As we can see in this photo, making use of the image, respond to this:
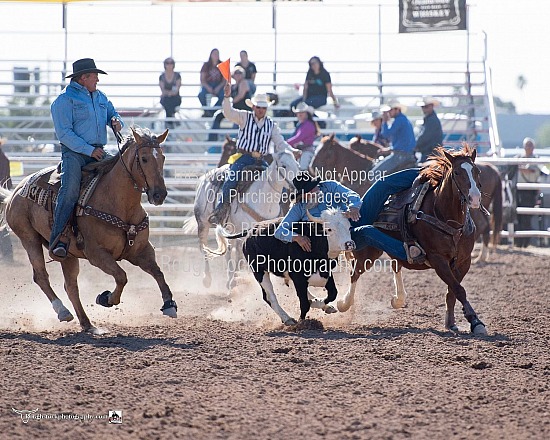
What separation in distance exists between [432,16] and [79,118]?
1218 centimetres

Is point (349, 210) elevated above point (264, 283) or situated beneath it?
elevated above

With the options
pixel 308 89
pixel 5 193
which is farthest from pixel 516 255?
pixel 5 193

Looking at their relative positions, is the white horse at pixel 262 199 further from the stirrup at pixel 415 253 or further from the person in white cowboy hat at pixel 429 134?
the person in white cowboy hat at pixel 429 134

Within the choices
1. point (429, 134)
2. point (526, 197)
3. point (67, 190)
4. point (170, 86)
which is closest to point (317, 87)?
point (170, 86)

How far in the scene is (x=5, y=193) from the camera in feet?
30.2

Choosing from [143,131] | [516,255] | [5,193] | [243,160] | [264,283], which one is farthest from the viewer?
[516,255]

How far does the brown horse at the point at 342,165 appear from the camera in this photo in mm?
14914

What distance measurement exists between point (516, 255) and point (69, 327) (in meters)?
9.15

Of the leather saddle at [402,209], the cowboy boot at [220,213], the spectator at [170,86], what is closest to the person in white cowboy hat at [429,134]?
the cowboy boot at [220,213]

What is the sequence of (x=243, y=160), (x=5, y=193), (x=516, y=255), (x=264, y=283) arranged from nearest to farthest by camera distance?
(x=264, y=283), (x=5, y=193), (x=243, y=160), (x=516, y=255)

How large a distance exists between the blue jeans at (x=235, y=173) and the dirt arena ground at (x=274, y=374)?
1.77 m

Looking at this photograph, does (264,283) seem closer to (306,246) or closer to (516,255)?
(306,246)

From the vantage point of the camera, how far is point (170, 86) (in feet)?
61.6

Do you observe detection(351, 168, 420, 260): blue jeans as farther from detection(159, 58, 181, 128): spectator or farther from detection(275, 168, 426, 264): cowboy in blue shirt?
detection(159, 58, 181, 128): spectator
